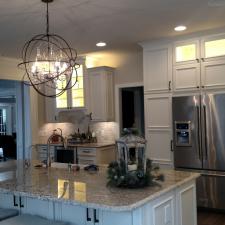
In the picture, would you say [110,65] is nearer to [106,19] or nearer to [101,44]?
[101,44]

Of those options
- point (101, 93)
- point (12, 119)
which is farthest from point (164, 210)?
point (12, 119)

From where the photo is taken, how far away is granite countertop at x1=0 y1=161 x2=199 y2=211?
224 centimetres

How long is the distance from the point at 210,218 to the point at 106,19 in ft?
9.97

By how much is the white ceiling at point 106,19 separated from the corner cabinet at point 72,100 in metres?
1.27

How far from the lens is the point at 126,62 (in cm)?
635

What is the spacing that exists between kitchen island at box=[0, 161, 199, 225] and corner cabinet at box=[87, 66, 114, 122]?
280 cm

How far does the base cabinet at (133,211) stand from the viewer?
2.37 metres

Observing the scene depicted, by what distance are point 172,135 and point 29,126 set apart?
3.20m

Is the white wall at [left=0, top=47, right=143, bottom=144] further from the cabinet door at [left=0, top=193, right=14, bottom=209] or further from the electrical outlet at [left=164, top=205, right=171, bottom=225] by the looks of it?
the electrical outlet at [left=164, top=205, right=171, bottom=225]

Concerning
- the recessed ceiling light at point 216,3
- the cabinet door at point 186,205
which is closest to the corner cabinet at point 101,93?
the recessed ceiling light at point 216,3

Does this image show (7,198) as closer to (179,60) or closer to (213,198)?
(213,198)

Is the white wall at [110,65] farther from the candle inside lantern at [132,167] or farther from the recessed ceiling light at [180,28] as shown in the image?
the candle inside lantern at [132,167]

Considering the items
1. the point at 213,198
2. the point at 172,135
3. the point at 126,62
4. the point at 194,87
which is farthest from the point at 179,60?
the point at 213,198

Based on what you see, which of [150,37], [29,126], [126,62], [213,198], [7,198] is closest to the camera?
[7,198]
